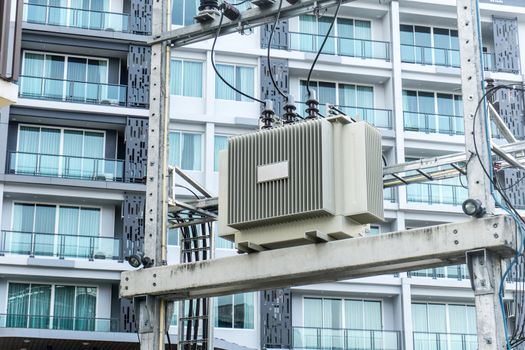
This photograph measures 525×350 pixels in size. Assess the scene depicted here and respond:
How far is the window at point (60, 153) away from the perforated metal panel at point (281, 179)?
3139 cm

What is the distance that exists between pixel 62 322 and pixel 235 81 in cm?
1299

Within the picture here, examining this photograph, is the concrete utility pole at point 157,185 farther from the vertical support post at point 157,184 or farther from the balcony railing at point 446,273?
the balcony railing at point 446,273

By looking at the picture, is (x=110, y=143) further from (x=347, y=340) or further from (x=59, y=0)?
(x=347, y=340)

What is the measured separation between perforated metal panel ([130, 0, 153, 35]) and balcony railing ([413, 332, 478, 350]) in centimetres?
1744

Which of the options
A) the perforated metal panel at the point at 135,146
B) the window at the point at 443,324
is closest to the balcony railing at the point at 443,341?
the window at the point at 443,324

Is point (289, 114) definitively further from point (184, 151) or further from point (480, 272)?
point (184, 151)

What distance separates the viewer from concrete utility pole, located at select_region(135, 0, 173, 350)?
14242 mm

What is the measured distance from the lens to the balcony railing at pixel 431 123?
48844 mm

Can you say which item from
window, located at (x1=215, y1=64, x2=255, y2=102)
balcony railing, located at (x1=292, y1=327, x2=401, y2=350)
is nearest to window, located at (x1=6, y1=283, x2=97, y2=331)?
balcony railing, located at (x1=292, y1=327, x2=401, y2=350)

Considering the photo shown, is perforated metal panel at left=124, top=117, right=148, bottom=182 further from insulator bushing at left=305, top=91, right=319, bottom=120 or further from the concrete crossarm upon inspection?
insulator bushing at left=305, top=91, right=319, bottom=120

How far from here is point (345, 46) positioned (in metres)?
49.4

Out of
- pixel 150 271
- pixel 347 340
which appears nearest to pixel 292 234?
pixel 150 271

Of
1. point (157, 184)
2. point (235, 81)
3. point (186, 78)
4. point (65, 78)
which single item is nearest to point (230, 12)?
point (157, 184)

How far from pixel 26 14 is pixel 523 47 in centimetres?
2335
